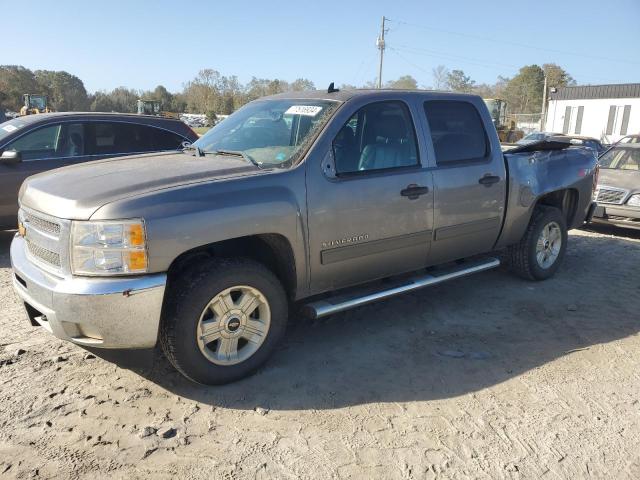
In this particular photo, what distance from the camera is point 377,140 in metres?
4.06

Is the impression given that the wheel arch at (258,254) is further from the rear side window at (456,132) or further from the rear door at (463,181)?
the rear side window at (456,132)

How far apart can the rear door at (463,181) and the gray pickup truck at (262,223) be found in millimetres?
14

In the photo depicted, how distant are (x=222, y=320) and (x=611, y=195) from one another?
765 centimetres

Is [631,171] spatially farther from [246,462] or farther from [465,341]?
[246,462]

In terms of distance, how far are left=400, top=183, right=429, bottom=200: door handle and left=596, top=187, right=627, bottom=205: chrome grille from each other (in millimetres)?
5830

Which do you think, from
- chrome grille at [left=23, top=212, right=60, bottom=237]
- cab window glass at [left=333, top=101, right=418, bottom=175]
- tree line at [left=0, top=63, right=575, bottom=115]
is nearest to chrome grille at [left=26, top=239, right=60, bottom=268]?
chrome grille at [left=23, top=212, right=60, bottom=237]

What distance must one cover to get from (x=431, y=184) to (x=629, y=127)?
40.3 metres

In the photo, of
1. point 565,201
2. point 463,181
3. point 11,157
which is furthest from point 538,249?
point 11,157

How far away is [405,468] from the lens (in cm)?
267

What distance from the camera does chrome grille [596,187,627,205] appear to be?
837 cm

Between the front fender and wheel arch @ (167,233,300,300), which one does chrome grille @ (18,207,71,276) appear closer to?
the front fender

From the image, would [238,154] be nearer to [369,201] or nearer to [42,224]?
[369,201]

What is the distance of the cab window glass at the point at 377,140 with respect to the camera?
380 centimetres

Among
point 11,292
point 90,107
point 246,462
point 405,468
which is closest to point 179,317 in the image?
point 246,462
